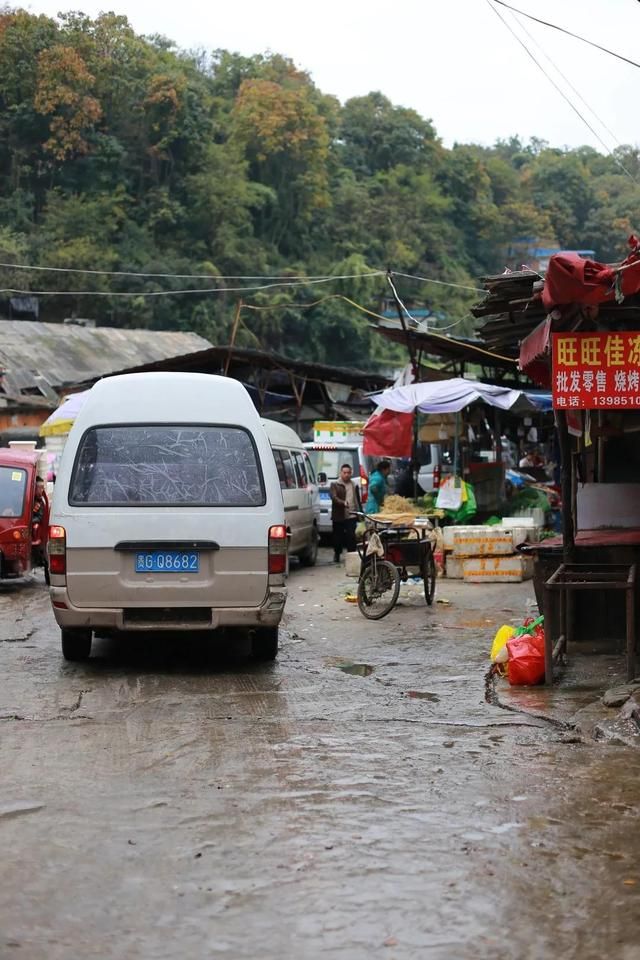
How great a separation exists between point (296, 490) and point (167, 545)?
9.07 m

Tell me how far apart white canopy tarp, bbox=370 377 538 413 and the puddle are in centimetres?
893

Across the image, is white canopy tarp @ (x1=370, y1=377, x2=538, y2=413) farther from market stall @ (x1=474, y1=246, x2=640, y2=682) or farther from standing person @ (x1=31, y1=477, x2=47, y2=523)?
market stall @ (x1=474, y1=246, x2=640, y2=682)

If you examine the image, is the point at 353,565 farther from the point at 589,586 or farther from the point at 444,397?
the point at 589,586

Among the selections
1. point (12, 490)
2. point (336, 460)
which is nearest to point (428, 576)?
point (12, 490)

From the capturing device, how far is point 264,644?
9.53 meters

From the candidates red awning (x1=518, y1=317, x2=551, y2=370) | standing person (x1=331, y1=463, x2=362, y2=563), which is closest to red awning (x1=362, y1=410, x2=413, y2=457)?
standing person (x1=331, y1=463, x2=362, y2=563)

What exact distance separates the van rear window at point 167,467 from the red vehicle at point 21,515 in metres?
6.00

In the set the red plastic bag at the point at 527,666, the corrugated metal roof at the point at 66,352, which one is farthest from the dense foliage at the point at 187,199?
the red plastic bag at the point at 527,666

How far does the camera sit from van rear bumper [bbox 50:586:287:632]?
28.8 feet

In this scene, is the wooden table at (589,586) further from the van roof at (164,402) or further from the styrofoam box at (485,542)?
the styrofoam box at (485,542)

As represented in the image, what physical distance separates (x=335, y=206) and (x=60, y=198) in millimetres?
15353

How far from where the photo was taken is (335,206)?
61500 millimetres

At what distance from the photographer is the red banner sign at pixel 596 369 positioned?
8.22m

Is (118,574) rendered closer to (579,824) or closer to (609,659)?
(609,659)
